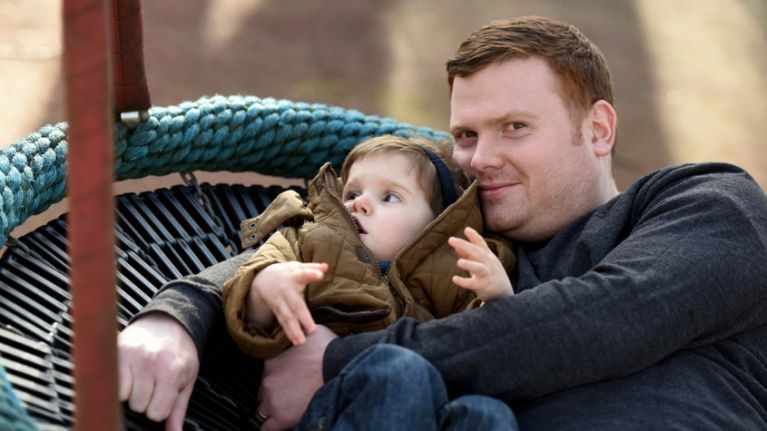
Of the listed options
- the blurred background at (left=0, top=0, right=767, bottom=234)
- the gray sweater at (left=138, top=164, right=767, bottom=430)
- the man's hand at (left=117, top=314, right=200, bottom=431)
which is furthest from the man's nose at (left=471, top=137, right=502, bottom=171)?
the blurred background at (left=0, top=0, right=767, bottom=234)

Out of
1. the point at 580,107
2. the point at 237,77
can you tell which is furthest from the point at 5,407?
the point at 237,77

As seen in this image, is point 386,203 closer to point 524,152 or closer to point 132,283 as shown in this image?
point 524,152

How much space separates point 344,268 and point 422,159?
201 millimetres

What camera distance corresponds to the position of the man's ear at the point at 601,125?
1.46 m

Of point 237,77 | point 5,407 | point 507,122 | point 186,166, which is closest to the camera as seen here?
point 5,407

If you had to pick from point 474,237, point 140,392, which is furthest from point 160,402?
point 474,237

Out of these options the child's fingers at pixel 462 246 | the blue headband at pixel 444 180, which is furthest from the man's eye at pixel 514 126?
the child's fingers at pixel 462 246

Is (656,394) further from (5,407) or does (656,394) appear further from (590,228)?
(5,407)

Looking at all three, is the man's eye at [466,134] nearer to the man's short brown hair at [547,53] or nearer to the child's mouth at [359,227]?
the man's short brown hair at [547,53]

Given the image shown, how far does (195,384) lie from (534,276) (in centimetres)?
41

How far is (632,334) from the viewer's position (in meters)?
1.06

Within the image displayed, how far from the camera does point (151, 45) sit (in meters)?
2.90

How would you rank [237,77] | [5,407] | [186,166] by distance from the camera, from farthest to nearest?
[237,77] < [186,166] < [5,407]

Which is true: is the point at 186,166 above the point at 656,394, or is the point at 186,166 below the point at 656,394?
above
